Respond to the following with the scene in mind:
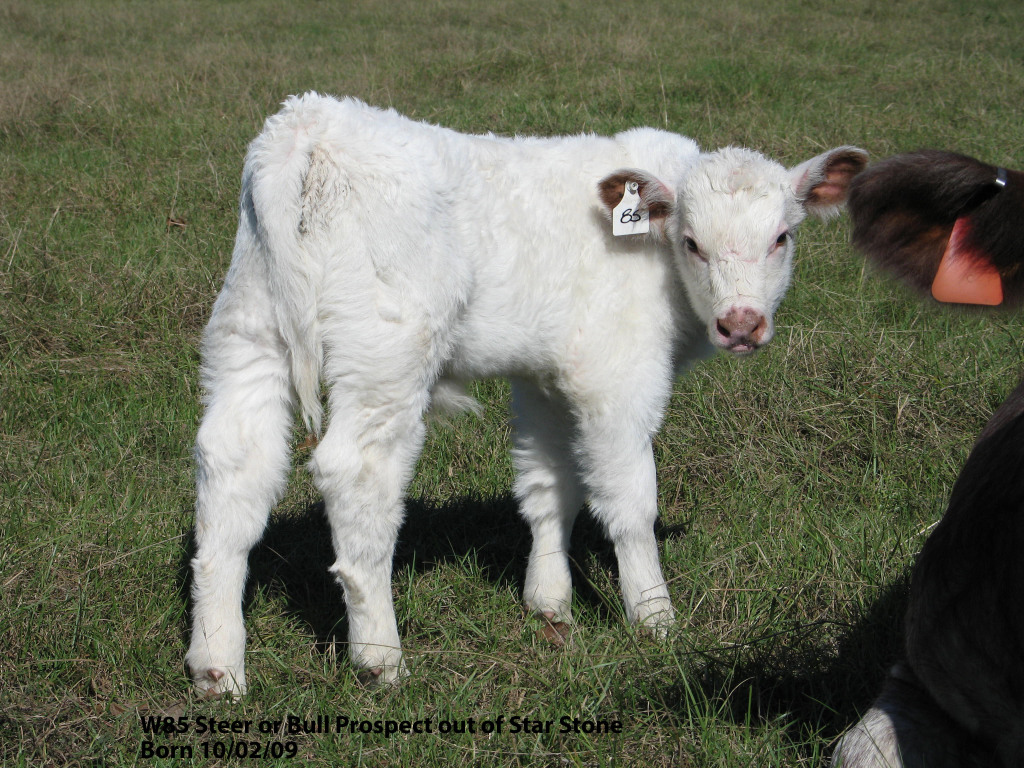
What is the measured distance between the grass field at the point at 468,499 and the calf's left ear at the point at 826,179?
77cm

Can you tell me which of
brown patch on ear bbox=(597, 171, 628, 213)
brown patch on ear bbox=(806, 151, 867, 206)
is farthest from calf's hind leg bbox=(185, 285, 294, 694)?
brown patch on ear bbox=(806, 151, 867, 206)

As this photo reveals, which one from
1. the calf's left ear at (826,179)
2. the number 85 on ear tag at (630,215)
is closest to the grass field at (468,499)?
the calf's left ear at (826,179)

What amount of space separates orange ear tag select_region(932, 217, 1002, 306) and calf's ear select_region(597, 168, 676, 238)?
1.44 metres

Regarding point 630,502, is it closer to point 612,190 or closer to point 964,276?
point 612,190

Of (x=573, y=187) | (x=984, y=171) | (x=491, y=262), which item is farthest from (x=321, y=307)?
(x=984, y=171)

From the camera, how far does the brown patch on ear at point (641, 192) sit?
3.30m

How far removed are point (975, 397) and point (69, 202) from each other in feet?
17.7

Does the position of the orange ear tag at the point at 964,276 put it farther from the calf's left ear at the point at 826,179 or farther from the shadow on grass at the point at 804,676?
the calf's left ear at the point at 826,179

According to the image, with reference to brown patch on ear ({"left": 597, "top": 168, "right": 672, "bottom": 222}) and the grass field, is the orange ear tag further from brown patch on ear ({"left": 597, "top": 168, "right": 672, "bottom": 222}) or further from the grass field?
brown patch on ear ({"left": 597, "top": 168, "right": 672, "bottom": 222})

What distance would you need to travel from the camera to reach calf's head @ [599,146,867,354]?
3145 millimetres

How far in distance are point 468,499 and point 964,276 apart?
252 centimetres

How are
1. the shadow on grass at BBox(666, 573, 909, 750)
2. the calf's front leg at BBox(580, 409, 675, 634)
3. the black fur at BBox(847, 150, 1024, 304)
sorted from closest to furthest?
the black fur at BBox(847, 150, 1024, 304)
the shadow on grass at BBox(666, 573, 909, 750)
the calf's front leg at BBox(580, 409, 675, 634)

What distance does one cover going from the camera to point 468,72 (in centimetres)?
953

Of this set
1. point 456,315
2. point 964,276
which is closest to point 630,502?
point 456,315
